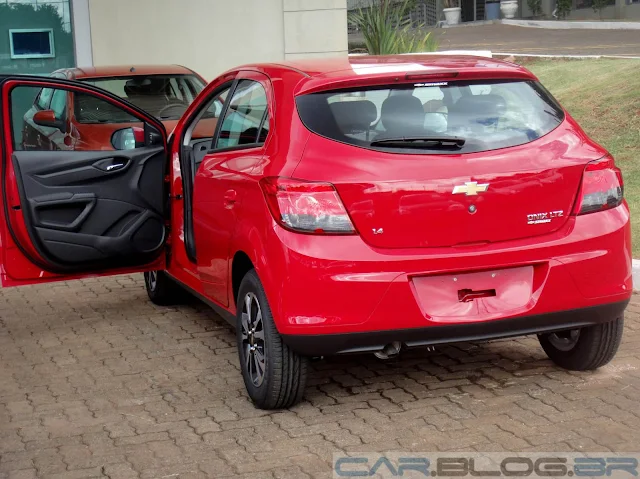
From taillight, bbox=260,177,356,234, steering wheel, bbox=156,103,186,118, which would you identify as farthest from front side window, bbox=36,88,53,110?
taillight, bbox=260,177,356,234

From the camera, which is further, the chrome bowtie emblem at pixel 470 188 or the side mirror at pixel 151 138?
the side mirror at pixel 151 138

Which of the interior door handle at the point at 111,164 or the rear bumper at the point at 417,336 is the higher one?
the interior door handle at the point at 111,164

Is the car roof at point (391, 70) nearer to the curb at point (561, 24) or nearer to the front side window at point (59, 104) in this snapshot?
the front side window at point (59, 104)

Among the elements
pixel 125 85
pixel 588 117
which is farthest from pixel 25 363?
pixel 588 117

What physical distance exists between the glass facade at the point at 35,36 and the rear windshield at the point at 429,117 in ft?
34.1

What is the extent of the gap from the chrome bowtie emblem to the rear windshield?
19 cm

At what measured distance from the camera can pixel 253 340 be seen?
17.7ft

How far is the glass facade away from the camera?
14625 millimetres

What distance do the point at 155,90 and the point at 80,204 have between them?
510 centimetres

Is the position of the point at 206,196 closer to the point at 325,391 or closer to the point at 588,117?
the point at 325,391

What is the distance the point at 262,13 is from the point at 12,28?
3369 millimetres

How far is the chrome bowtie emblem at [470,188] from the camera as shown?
488 cm

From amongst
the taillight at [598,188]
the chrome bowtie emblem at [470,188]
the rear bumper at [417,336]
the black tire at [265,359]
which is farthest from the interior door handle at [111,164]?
the taillight at [598,188]

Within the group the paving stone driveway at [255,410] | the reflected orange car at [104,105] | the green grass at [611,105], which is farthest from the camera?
the green grass at [611,105]
